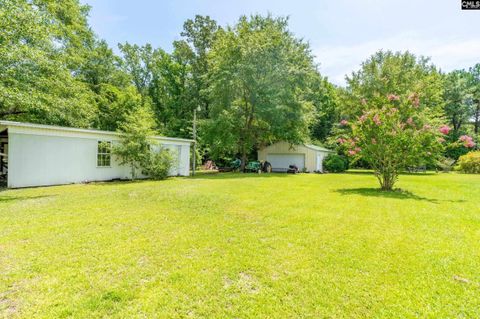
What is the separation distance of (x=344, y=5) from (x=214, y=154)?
47.1 ft

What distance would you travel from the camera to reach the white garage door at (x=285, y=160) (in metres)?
A: 23.6

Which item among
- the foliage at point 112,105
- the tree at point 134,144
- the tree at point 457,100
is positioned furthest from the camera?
the tree at point 457,100

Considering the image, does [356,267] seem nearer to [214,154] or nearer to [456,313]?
[456,313]

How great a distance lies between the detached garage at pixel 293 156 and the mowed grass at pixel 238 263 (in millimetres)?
16519

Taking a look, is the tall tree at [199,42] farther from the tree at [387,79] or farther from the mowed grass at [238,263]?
the mowed grass at [238,263]

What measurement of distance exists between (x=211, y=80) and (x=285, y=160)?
984cm

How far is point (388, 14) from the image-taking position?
898 cm

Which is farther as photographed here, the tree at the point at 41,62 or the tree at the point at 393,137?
the tree at the point at 393,137

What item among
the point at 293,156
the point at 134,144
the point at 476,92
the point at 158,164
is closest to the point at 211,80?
the point at 293,156

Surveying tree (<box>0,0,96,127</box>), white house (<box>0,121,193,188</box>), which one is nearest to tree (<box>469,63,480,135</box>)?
white house (<box>0,121,193,188</box>)

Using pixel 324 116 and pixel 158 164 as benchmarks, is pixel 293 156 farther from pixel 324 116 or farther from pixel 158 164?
Answer: pixel 158 164

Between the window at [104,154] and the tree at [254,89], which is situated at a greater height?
the tree at [254,89]

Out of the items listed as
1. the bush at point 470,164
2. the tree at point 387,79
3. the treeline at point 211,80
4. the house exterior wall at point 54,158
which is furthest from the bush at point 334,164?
the house exterior wall at point 54,158

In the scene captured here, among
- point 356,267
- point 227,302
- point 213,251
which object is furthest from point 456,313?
point 213,251
